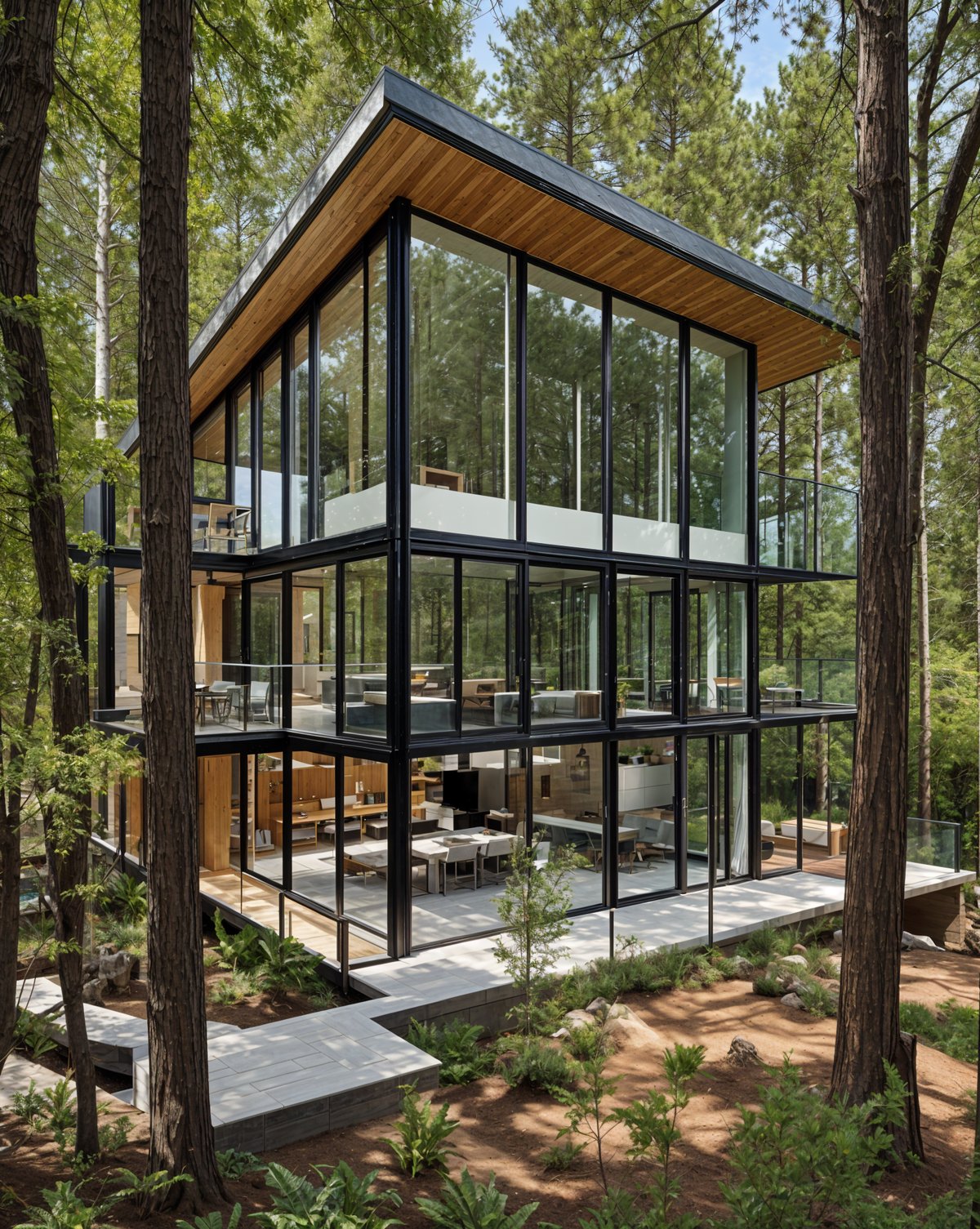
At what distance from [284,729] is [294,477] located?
3650mm

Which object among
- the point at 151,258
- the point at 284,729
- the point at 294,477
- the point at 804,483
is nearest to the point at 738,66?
the point at 804,483

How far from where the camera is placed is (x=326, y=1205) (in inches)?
171

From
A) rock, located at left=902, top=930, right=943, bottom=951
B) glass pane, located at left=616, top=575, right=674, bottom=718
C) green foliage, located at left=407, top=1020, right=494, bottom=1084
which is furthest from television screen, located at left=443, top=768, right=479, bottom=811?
rock, located at left=902, top=930, right=943, bottom=951

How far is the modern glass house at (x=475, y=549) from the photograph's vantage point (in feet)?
31.8

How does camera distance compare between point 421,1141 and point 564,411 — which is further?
point 564,411

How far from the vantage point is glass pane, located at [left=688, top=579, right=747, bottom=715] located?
13203mm

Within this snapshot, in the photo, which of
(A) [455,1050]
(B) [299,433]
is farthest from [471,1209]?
(B) [299,433]

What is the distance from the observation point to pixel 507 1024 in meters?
8.48

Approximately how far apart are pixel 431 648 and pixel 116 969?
4.97 meters

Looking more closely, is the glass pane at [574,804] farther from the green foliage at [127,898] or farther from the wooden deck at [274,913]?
the green foliage at [127,898]

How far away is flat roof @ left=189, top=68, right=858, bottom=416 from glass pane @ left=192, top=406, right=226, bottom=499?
7.83ft

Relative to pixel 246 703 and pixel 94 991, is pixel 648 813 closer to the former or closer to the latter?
pixel 246 703

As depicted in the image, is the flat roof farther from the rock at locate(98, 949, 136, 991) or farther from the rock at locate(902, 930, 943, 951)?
the rock at locate(902, 930, 943, 951)

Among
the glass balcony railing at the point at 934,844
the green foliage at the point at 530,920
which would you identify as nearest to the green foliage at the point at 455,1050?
the green foliage at the point at 530,920
